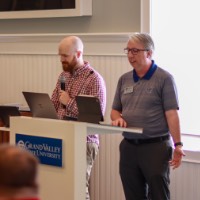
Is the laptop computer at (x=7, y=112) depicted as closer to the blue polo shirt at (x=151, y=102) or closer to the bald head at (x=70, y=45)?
the bald head at (x=70, y=45)

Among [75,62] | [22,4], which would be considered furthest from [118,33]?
[22,4]

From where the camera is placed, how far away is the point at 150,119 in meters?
3.38

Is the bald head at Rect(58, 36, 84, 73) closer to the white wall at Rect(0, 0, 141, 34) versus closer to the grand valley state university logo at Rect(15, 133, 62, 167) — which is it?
the white wall at Rect(0, 0, 141, 34)

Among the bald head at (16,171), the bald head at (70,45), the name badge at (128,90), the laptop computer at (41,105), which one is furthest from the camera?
the bald head at (70,45)

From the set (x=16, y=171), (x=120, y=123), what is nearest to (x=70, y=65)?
(x=120, y=123)

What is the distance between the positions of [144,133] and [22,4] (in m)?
2.29

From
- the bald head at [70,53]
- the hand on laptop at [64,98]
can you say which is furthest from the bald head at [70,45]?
the hand on laptop at [64,98]

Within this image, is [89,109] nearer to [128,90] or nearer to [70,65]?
[128,90]

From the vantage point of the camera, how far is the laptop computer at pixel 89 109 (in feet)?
9.87

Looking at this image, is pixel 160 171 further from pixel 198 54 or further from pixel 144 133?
pixel 198 54

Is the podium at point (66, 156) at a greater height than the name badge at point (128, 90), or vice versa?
the name badge at point (128, 90)

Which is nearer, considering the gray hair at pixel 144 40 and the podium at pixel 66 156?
the podium at pixel 66 156

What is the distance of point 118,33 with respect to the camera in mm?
4484

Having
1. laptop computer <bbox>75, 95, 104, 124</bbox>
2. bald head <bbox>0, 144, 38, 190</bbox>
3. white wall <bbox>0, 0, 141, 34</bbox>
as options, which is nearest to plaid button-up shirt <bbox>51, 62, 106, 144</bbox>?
laptop computer <bbox>75, 95, 104, 124</bbox>
